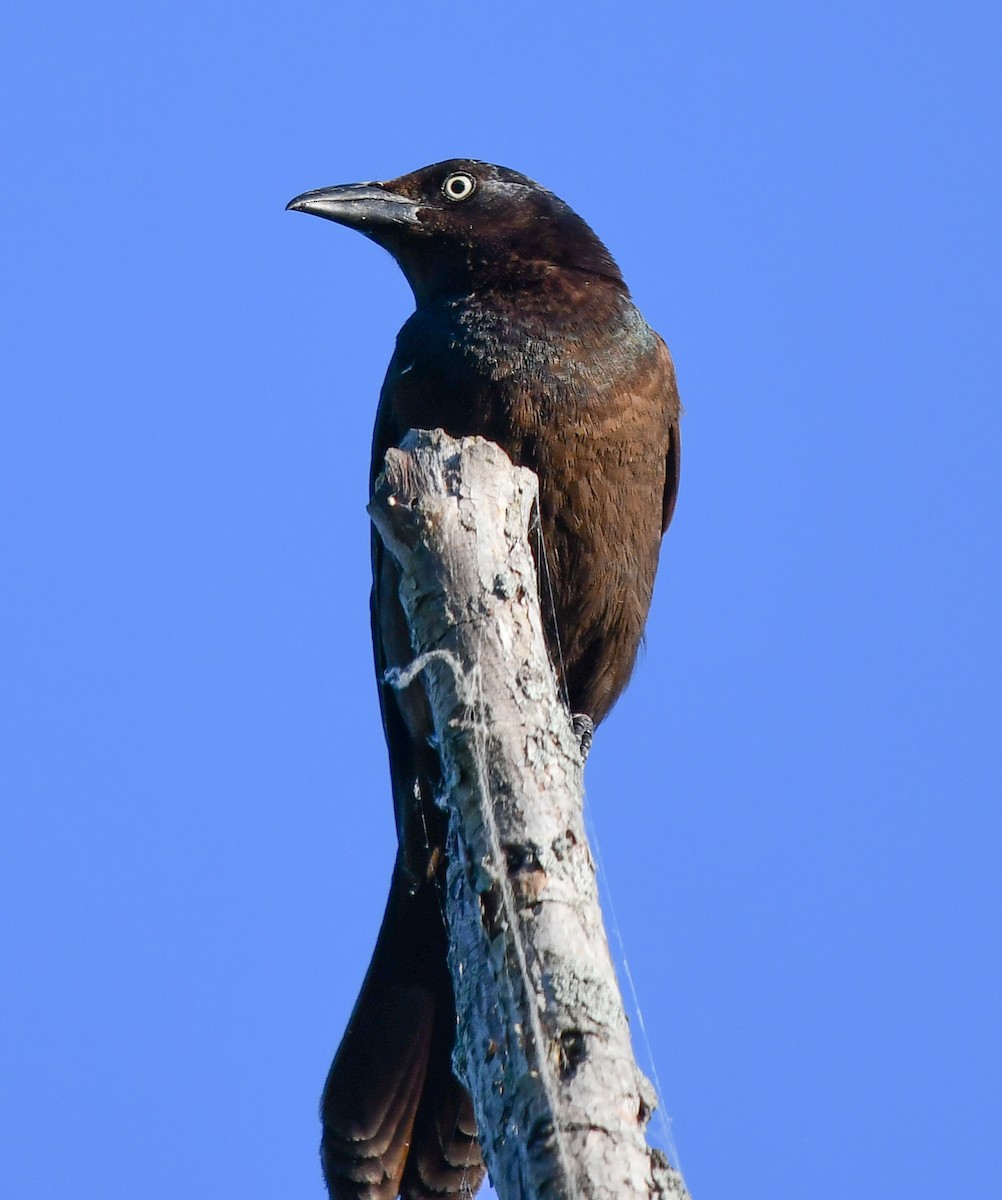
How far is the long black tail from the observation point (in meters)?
3.60

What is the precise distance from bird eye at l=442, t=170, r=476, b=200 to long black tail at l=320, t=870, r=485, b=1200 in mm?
2453

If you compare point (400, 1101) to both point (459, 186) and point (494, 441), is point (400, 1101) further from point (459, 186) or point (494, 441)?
point (459, 186)

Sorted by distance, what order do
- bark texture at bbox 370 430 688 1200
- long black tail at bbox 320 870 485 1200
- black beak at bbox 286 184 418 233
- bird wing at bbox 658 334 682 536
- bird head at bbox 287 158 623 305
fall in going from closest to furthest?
bark texture at bbox 370 430 688 1200
long black tail at bbox 320 870 485 1200
bird wing at bbox 658 334 682 536
bird head at bbox 287 158 623 305
black beak at bbox 286 184 418 233

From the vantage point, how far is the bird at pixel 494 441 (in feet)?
12.1

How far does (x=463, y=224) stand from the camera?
16.3ft

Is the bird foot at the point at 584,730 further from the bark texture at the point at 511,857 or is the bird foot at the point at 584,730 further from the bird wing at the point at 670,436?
the bark texture at the point at 511,857

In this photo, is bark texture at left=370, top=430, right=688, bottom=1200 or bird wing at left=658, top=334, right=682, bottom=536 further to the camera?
bird wing at left=658, top=334, right=682, bottom=536

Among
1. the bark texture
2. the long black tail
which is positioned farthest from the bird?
the bark texture

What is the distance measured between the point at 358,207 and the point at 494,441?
1.21m

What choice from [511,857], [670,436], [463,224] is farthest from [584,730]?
[511,857]

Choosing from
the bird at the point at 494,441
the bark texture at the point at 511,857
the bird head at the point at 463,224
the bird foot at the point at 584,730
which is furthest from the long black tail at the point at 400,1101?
the bird head at the point at 463,224

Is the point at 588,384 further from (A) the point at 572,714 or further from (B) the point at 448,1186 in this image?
(B) the point at 448,1186

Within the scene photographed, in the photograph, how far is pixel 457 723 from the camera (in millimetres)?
2705

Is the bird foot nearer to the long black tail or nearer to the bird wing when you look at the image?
the long black tail
